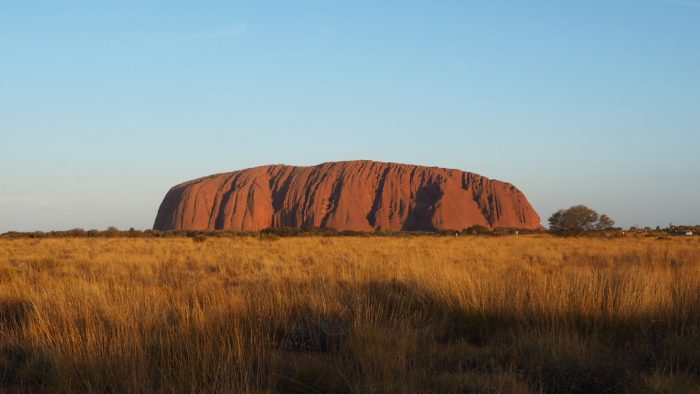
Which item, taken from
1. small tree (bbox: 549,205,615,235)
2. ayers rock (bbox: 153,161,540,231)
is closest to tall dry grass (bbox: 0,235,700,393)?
small tree (bbox: 549,205,615,235)

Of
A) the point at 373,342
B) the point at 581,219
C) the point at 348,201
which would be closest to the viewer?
the point at 373,342

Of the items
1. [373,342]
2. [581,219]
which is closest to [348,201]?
[581,219]

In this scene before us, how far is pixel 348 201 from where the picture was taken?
85625 millimetres

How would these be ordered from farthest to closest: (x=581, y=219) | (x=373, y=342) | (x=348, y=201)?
(x=348, y=201) < (x=581, y=219) < (x=373, y=342)

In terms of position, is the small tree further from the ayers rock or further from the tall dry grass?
the tall dry grass

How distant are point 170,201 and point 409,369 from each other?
95226 mm

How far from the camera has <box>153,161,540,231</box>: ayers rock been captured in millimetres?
84000

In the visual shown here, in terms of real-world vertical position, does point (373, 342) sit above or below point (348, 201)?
below

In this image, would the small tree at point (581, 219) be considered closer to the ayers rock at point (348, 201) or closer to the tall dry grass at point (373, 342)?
the ayers rock at point (348, 201)

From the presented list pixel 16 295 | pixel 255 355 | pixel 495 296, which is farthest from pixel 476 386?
pixel 16 295

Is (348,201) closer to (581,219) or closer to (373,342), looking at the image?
(581,219)

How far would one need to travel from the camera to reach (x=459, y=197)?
8694 centimetres

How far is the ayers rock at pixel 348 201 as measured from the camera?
276ft

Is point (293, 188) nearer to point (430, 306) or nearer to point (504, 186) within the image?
point (504, 186)
